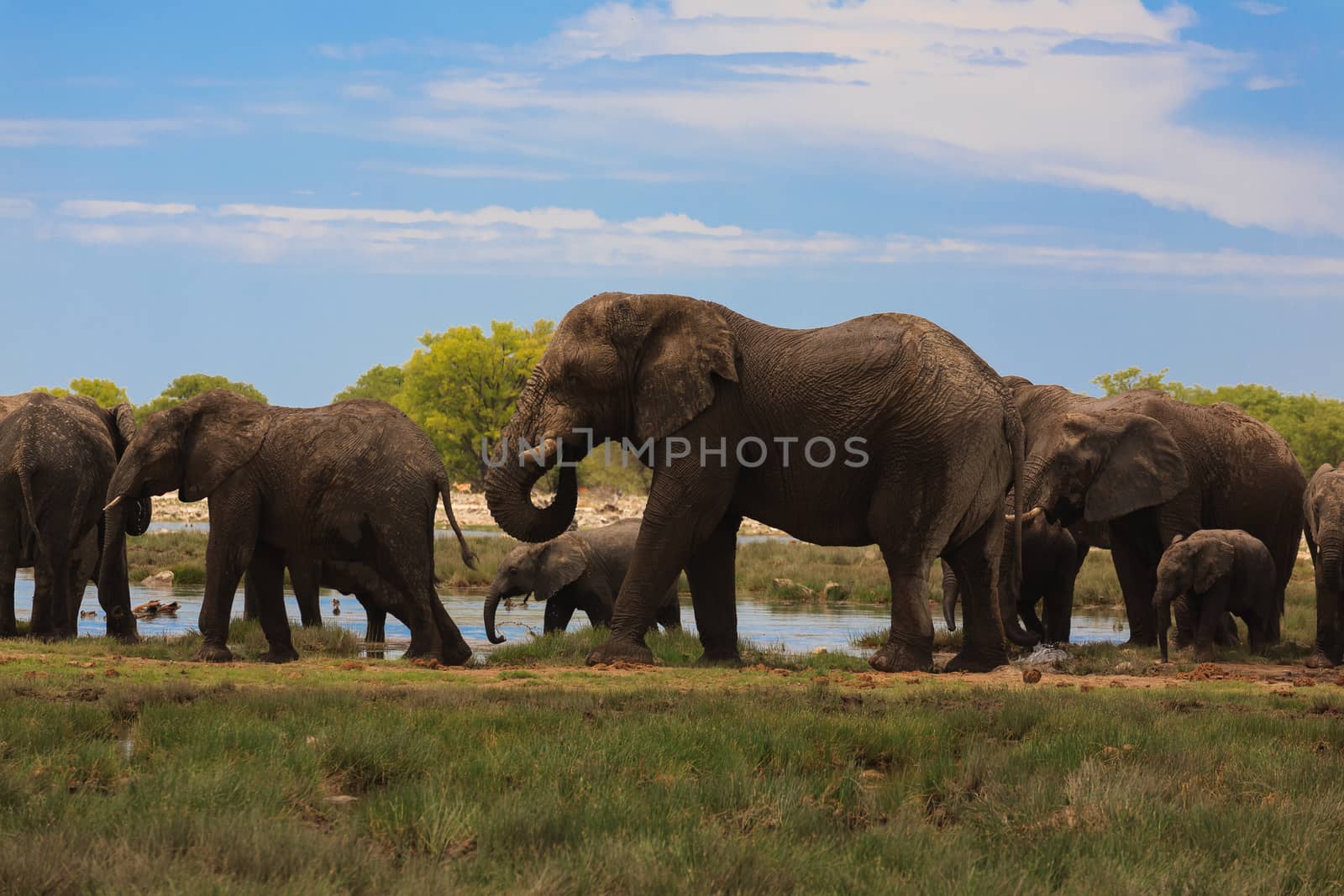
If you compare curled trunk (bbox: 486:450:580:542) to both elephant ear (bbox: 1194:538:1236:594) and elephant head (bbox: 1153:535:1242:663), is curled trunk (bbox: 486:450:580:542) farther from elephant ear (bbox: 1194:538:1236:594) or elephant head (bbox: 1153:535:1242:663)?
elephant ear (bbox: 1194:538:1236:594)

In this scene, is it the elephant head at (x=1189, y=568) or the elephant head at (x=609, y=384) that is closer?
the elephant head at (x=609, y=384)

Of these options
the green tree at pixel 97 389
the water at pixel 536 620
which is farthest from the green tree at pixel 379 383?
the water at pixel 536 620

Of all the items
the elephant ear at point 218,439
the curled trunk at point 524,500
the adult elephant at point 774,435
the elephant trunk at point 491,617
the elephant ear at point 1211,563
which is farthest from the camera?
the elephant trunk at point 491,617

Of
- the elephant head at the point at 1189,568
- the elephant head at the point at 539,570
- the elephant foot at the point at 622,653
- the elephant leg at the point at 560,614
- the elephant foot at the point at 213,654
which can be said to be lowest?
the elephant leg at the point at 560,614

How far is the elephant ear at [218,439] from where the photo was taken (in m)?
13.8

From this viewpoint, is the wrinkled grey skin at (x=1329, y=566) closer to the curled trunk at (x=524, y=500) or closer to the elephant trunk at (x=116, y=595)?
the curled trunk at (x=524, y=500)

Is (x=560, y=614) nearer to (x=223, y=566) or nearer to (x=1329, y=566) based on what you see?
(x=223, y=566)

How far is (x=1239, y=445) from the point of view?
17562 millimetres

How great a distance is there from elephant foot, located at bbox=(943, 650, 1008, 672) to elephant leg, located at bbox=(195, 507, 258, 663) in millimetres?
6414

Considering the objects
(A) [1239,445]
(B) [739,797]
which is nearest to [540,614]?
(A) [1239,445]

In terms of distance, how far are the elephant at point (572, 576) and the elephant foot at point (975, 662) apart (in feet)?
18.7

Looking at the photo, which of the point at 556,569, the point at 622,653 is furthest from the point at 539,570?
the point at 622,653

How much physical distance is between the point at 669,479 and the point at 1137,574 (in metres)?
7.37

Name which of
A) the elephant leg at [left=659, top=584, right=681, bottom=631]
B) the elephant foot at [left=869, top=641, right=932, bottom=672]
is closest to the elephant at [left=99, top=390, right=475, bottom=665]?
the elephant foot at [left=869, top=641, right=932, bottom=672]
